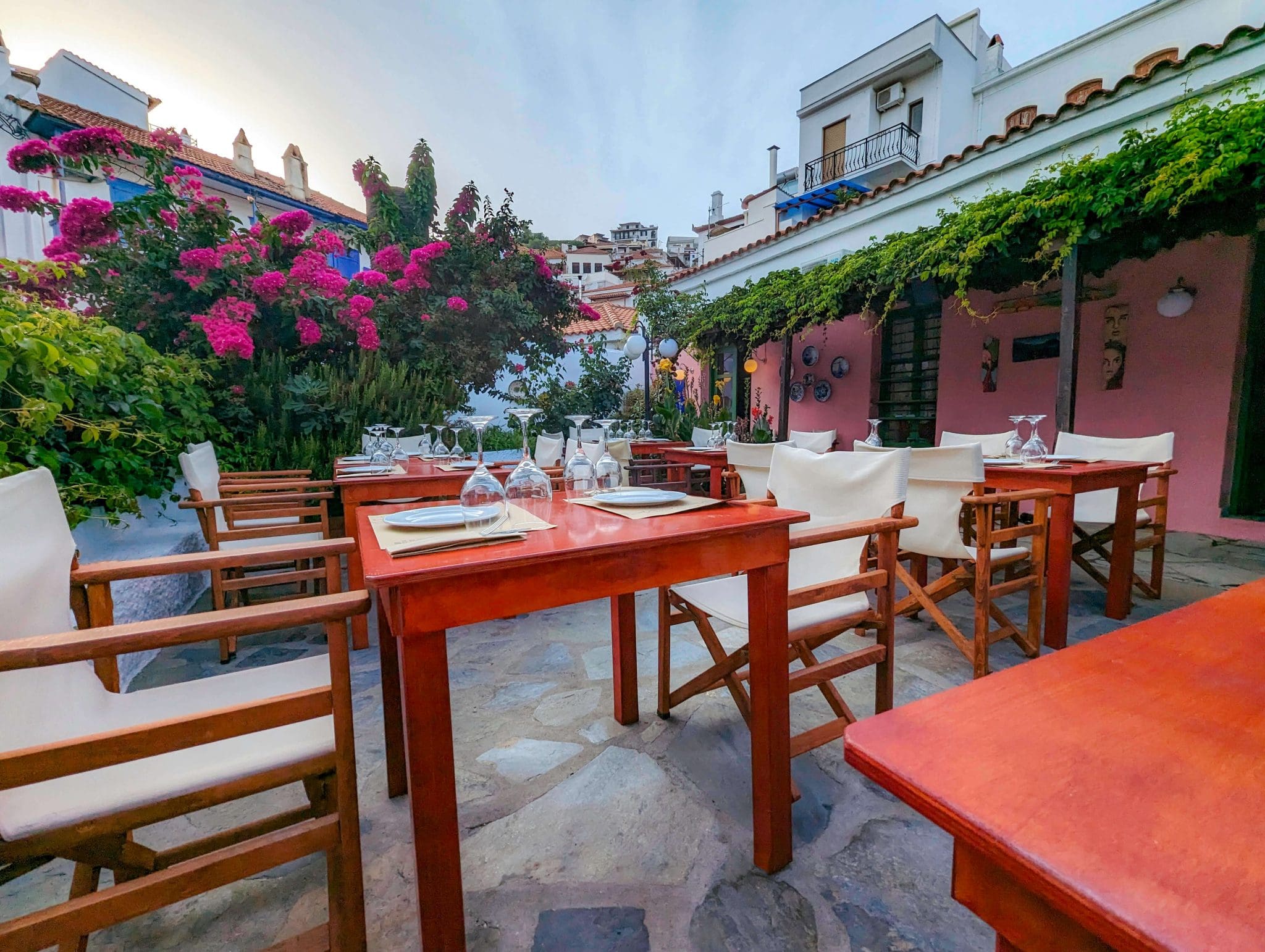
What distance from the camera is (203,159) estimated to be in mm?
10703

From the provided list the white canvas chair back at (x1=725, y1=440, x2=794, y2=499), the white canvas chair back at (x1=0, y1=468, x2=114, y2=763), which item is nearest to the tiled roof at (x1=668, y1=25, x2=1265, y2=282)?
the white canvas chair back at (x1=725, y1=440, x2=794, y2=499)

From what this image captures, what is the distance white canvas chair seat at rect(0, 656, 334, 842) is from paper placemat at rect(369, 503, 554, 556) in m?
0.35

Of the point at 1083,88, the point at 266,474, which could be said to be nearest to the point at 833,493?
the point at 266,474

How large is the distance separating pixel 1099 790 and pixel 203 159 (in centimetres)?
1506

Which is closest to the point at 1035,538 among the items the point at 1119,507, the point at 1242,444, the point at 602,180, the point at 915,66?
the point at 1119,507

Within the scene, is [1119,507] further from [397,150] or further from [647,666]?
[397,150]

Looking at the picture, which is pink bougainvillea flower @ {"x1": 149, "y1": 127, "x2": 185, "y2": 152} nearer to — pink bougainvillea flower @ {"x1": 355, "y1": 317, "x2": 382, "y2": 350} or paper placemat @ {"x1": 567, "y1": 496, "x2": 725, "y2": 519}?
pink bougainvillea flower @ {"x1": 355, "y1": 317, "x2": 382, "y2": 350}

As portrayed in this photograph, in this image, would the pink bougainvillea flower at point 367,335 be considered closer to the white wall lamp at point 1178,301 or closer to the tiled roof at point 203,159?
the tiled roof at point 203,159

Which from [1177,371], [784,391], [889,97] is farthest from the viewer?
[889,97]

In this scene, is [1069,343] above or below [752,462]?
above

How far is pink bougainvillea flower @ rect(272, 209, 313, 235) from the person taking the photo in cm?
446

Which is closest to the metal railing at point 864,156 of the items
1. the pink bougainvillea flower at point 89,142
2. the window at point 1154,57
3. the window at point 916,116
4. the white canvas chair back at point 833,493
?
the window at point 916,116

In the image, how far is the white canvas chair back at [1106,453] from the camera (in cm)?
311

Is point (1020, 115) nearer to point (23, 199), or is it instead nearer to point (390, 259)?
point (390, 259)
